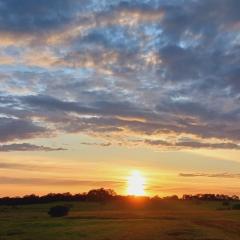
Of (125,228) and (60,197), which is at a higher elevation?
(60,197)

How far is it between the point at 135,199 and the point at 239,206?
59.6 metres

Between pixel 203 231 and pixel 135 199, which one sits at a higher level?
pixel 135 199

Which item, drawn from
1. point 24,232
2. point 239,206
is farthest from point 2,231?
point 239,206

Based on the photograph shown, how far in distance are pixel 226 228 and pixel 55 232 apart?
1869 centimetres

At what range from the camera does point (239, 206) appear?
438 ft

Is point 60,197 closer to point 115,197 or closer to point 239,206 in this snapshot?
point 115,197

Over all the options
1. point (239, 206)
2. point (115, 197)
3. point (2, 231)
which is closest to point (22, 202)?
point (115, 197)

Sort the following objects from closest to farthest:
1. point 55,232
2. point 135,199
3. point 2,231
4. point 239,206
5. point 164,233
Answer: point 164,233 → point 55,232 → point 2,231 → point 239,206 → point 135,199

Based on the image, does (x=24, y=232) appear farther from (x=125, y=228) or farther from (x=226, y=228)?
(x=226, y=228)

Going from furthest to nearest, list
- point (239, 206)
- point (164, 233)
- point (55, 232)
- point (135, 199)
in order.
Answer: point (135, 199)
point (239, 206)
point (55, 232)
point (164, 233)

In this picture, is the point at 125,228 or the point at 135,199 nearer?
the point at 125,228

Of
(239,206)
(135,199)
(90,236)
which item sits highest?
(135,199)

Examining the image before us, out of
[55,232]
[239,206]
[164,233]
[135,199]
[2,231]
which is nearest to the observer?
[164,233]

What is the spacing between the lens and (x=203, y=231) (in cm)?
5272
